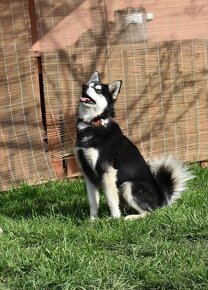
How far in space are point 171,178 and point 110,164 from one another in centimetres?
65

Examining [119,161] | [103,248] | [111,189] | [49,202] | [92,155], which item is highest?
[92,155]

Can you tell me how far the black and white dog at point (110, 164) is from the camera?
5098 millimetres

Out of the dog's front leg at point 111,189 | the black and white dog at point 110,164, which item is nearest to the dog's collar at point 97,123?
Answer: the black and white dog at point 110,164

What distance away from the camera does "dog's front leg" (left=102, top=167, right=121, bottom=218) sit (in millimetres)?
5070

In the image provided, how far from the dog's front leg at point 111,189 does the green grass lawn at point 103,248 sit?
117mm

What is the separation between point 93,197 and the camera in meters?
5.22

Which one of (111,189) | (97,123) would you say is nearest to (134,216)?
(111,189)

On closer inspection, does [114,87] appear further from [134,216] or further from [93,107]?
[134,216]

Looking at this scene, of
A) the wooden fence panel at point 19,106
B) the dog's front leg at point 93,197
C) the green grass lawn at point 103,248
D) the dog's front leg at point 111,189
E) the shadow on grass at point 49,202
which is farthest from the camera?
the wooden fence panel at point 19,106

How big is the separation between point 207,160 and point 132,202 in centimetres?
261

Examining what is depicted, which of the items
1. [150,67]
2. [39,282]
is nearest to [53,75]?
[150,67]

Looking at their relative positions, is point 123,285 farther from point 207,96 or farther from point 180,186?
point 207,96

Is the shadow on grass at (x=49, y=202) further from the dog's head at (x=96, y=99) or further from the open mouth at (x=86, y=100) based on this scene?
the open mouth at (x=86, y=100)

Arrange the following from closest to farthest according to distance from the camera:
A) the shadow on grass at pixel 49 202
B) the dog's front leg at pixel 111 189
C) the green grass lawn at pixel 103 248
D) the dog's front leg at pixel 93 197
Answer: the green grass lawn at pixel 103 248, the dog's front leg at pixel 111 189, the dog's front leg at pixel 93 197, the shadow on grass at pixel 49 202
